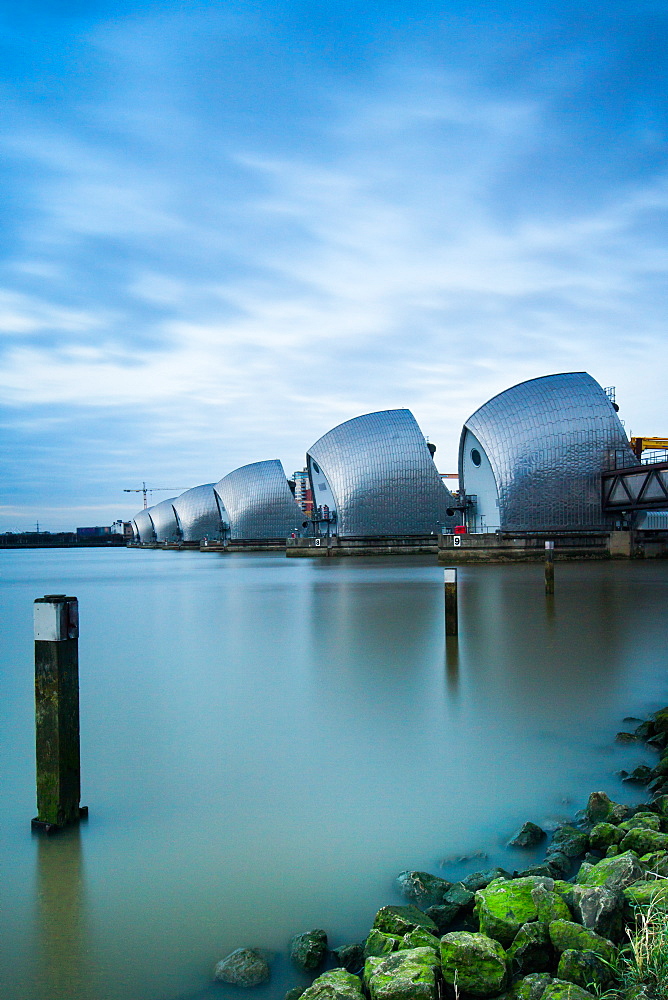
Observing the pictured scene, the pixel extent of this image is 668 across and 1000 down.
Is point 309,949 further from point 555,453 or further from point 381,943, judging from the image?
point 555,453

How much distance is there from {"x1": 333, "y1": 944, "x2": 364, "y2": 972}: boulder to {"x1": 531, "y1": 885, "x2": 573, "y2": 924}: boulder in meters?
0.71

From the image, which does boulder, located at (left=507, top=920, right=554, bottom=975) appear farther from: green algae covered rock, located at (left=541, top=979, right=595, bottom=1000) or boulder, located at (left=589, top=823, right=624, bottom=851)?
boulder, located at (left=589, top=823, right=624, bottom=851)

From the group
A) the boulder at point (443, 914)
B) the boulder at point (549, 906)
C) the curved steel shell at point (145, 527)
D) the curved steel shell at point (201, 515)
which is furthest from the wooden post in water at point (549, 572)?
the curved steel shell at point (145, 527)

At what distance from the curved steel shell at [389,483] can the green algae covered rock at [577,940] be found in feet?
150

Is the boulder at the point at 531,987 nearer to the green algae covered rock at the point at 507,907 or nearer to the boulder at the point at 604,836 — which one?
the green algae covered rock at the point at 507,907

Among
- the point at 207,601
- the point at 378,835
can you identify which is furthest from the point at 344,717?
the point at 207,601

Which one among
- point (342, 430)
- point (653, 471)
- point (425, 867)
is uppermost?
point (342, 430)

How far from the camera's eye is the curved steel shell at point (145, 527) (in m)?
114

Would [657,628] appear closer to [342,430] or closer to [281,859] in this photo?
[281,859]

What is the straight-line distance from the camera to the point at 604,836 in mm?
3670

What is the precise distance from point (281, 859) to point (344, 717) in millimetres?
2798

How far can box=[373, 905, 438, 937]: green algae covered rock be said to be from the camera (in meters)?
2.86

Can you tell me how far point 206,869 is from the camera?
3658 millimetres

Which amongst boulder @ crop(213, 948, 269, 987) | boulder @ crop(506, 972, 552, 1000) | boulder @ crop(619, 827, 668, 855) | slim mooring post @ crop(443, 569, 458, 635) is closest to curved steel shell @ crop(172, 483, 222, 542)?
slim mooring post @ crop(443, 569, 458, 635)
